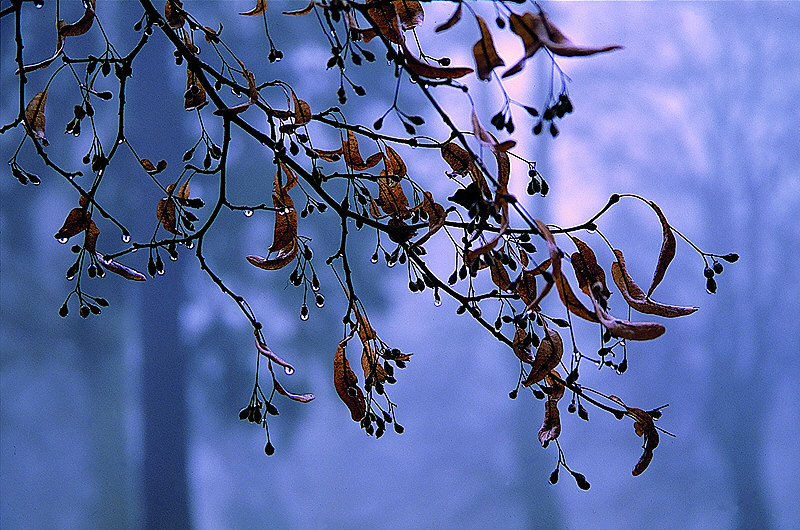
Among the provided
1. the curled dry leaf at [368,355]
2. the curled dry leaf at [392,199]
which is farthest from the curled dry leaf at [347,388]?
the curled dry leaf at [392,199]

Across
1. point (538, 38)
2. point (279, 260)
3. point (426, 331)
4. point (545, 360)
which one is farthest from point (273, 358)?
point (426, 331)

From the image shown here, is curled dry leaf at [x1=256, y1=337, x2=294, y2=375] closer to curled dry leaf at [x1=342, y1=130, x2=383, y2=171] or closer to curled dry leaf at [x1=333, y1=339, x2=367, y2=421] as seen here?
curled dry leaf at [x1=333, y1=339, x2=367, y2=421]

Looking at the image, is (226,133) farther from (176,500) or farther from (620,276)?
(176,500)

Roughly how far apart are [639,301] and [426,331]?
40.9 inches

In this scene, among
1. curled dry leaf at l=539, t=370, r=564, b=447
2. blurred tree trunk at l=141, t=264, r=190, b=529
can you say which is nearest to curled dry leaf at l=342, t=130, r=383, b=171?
curled dry leaf at l=539, t=370, r=564, b=447

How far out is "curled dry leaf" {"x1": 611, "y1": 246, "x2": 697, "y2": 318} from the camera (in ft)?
1.34

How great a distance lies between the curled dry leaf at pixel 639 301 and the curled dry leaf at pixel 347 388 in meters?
0.21

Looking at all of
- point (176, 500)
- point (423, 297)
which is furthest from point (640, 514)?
point (176, 500)

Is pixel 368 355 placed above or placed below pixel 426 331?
below

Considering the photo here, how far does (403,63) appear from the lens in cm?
36

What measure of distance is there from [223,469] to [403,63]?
49.1 inches

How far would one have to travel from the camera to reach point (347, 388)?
0.55 m

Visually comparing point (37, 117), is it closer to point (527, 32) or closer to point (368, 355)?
point (368, 355)

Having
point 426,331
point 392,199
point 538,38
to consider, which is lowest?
point 538,38
